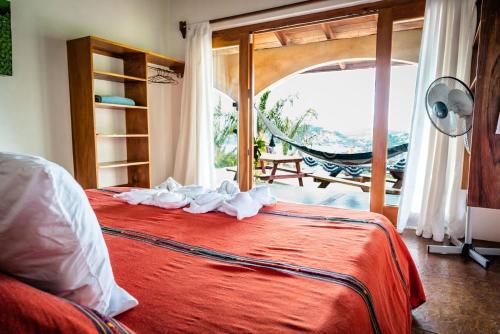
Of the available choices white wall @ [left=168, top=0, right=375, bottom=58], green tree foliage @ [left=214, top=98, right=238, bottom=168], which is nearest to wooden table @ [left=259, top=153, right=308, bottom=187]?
green tree foliage @ [left=214, top=98, right=238, bottom=168]

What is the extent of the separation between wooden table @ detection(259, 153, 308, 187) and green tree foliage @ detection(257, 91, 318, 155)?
0.13 metres

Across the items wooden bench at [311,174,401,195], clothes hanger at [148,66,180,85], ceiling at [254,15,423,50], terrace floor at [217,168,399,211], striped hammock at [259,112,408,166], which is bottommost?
terrace floor at [217,168,399,211]

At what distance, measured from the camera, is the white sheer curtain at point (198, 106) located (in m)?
3.55

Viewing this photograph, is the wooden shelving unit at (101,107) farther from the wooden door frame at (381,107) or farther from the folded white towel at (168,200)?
the wooden door frame at (381,107)

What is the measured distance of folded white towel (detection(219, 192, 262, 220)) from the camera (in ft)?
4.73

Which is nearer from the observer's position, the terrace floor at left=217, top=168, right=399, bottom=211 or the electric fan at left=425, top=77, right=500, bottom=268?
the electric fan at left=425, top=77, right=500, bottom=268

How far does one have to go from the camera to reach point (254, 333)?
2.00ft

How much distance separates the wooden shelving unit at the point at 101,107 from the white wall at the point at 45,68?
0.31 feet

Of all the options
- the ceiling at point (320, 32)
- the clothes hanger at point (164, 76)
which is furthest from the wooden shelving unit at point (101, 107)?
the ceiling at point (320, 32)

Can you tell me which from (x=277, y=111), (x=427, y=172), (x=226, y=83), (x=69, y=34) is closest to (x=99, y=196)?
(x=69, y=34)

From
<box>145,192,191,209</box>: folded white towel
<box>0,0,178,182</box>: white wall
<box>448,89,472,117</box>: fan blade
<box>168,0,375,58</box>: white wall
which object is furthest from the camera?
<box>168,0,375,58</box>: white wall

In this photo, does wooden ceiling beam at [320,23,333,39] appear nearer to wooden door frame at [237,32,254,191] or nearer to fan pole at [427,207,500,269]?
wooden door frame at [237,32,254,191]

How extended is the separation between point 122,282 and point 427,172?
2563 millimetres

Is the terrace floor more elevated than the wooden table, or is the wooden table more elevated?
the wooden table
